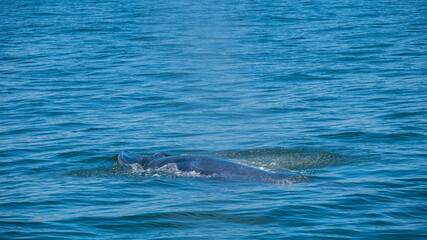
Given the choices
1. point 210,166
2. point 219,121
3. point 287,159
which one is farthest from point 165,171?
point 219,121

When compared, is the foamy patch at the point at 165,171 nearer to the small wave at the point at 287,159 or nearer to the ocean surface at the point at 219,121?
the ocean surface at the point at 219,121

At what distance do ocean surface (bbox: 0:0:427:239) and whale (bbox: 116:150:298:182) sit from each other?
0.18 metres

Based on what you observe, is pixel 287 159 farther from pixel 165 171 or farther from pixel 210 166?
pixel 165 171

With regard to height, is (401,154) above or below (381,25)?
below

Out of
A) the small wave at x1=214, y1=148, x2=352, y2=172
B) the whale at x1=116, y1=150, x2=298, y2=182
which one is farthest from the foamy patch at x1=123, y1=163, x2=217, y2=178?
the small wave at x1=214, y1=148, x2=352, y2=172

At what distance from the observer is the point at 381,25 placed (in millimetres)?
34562

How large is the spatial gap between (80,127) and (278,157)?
674 centimetres

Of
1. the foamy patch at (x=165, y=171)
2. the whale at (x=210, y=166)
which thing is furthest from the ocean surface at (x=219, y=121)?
the whale at (x=210, y=166)

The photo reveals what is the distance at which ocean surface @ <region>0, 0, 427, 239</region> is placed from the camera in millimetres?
10328

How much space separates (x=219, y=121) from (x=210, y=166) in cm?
667

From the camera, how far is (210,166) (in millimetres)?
12359

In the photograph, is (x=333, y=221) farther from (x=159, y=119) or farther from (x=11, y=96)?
(x=11, y=96)

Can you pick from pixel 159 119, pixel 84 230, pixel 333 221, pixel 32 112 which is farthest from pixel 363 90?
pixel 84 230

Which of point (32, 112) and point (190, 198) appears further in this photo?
point (32, 112)
